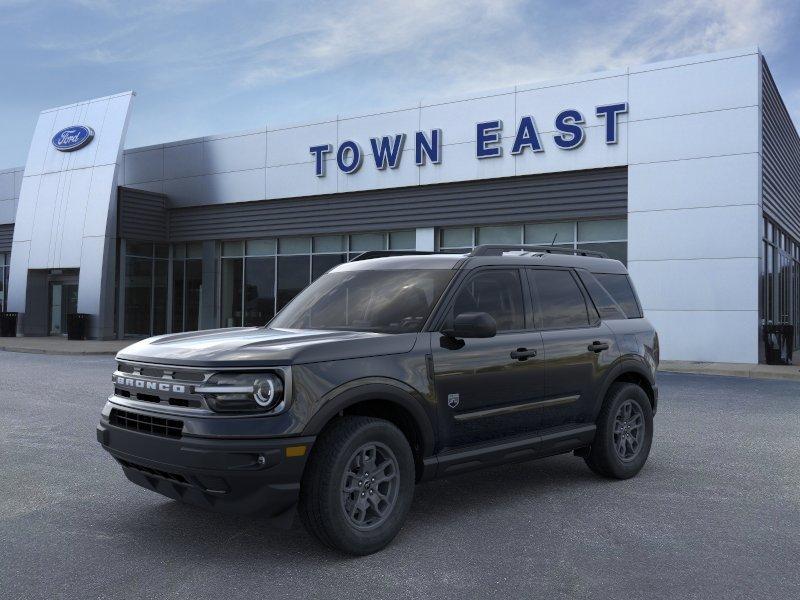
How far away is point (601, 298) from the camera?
6.77 metres

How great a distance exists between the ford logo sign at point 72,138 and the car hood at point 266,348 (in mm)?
24998

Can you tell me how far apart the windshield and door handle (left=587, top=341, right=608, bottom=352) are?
150cm

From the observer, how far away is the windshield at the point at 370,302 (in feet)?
17.7

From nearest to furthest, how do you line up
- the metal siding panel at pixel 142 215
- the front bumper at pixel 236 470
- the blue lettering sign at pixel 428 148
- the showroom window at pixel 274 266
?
the front bumper at pixel 236 470, the blue lettering sign at pixel 428 148, the showroom window at pixel 274 266, the metal siding panel at pixel 142 215

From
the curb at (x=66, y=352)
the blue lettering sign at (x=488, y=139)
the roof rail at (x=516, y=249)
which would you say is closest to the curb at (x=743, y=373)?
the blue lettering sign at (x=488, y=139)

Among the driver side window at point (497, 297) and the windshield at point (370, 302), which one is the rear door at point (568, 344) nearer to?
the driver side window at point (497, 297)

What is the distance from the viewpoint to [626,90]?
19.6m

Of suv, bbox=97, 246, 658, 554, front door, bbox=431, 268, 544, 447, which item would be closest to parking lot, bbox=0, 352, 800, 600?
suv, bbox=97, 246, 658, 554

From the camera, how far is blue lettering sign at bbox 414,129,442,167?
22484 millimetres

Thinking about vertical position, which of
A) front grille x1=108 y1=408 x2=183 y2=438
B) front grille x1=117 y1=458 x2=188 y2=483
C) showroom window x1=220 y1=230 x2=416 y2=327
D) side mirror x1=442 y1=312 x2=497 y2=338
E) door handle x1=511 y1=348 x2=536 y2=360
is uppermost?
showroom window x1=220 y1=230 x2=416 y2=327

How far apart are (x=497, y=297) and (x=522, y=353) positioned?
1.49ft

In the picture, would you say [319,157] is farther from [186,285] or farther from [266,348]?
[266,348]

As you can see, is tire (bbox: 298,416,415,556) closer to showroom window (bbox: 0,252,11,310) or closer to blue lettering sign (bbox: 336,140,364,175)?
blue lettering sign (bbox: 336,140,364,175)

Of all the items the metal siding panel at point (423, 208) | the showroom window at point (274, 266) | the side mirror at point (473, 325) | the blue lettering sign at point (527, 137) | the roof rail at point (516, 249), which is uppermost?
the blue lettering sign at point (527, 137)
